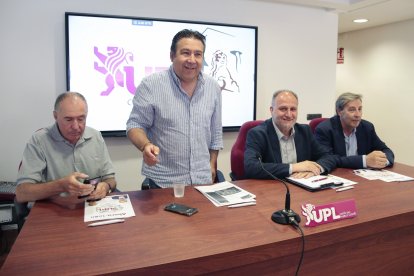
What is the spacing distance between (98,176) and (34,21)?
1611 millimetres

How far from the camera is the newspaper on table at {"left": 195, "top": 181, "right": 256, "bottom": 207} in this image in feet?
4.81

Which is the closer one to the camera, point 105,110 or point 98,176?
point 98,176

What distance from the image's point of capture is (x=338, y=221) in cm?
129

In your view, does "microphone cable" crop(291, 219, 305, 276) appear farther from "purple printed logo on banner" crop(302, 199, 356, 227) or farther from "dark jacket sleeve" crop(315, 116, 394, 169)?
"dark jacket sleeve" crop(315, 116, 394, 169)

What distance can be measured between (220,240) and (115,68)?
7.10ft

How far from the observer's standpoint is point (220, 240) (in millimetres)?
1104

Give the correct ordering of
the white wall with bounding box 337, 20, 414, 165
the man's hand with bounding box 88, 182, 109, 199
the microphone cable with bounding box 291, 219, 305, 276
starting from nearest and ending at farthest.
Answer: the microphone cable with bounding box 291, 219, 305, 276 < the man's hand with bounding box 88, 182, 109, 199 < the white wall with bounding box 337, 20, 414, 165

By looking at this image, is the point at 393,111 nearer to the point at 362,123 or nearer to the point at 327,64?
the point at 327,64

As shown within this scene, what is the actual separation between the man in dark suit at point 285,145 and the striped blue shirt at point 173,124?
337 millimetres

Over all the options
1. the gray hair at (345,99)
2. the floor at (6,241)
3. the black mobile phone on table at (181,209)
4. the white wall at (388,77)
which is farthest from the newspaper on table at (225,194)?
the white wall at (388,77)

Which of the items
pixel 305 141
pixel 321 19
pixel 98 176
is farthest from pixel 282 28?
pixel 98 176

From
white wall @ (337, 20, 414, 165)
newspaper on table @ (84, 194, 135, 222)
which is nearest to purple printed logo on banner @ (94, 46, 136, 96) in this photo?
newspaper on table @ (84, 194, 135, 222)

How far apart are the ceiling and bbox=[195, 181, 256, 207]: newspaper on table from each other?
250 cm

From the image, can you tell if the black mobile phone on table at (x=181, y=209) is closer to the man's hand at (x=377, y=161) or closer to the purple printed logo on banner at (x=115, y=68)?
the man's hand at (x=377, y=161)
